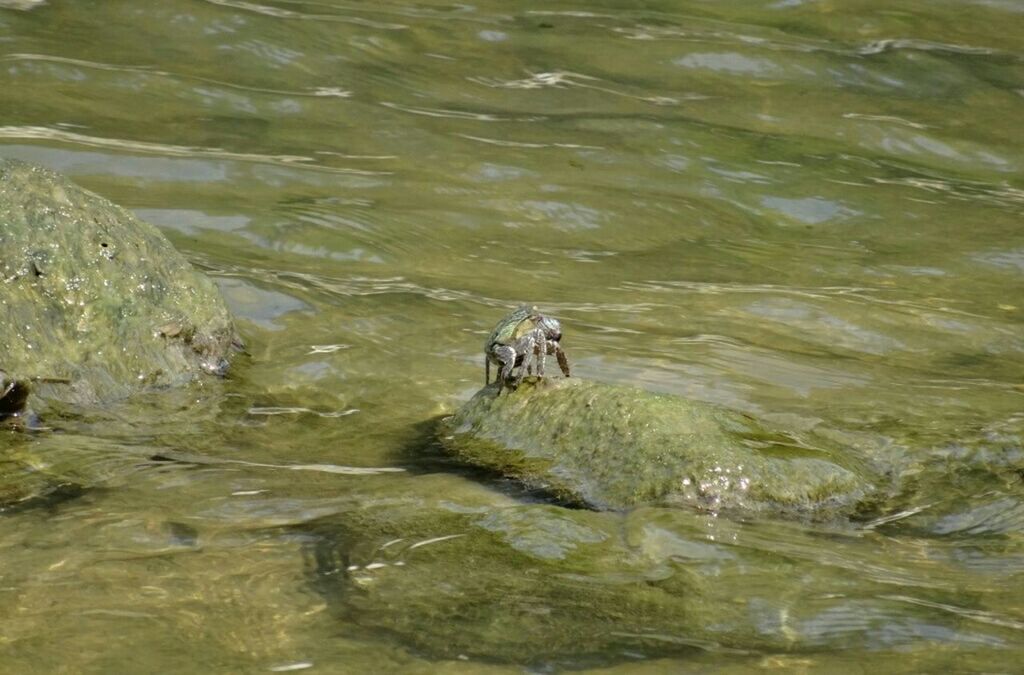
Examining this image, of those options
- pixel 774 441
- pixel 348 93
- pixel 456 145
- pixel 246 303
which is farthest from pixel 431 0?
pixel 774 441

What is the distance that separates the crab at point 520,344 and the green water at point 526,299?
0.37m

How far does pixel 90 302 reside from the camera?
564cm

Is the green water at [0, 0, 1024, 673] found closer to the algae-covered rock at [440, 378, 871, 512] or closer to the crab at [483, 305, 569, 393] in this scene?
the algae-covered rock at [440, 378, 871, 512]

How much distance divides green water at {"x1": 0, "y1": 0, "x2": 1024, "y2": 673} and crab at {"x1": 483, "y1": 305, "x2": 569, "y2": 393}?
14.6 inches

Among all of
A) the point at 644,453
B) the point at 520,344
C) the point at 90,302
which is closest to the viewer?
the point at 644,453

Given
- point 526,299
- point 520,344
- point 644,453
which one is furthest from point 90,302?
point 644,453

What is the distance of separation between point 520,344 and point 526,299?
65.4 inches

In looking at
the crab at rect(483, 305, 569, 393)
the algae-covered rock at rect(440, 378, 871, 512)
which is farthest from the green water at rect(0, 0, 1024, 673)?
the crab at rect(483, 305, 569, 393)

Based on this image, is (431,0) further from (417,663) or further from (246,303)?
(417,663)

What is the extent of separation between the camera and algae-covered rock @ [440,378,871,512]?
457cm

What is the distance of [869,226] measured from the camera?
8023 millimetres

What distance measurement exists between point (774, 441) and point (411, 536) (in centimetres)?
132

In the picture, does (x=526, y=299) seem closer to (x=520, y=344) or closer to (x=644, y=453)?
(x=520, y=344)

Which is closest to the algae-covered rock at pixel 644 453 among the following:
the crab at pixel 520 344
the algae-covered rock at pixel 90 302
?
the crab at pixel 520 344
